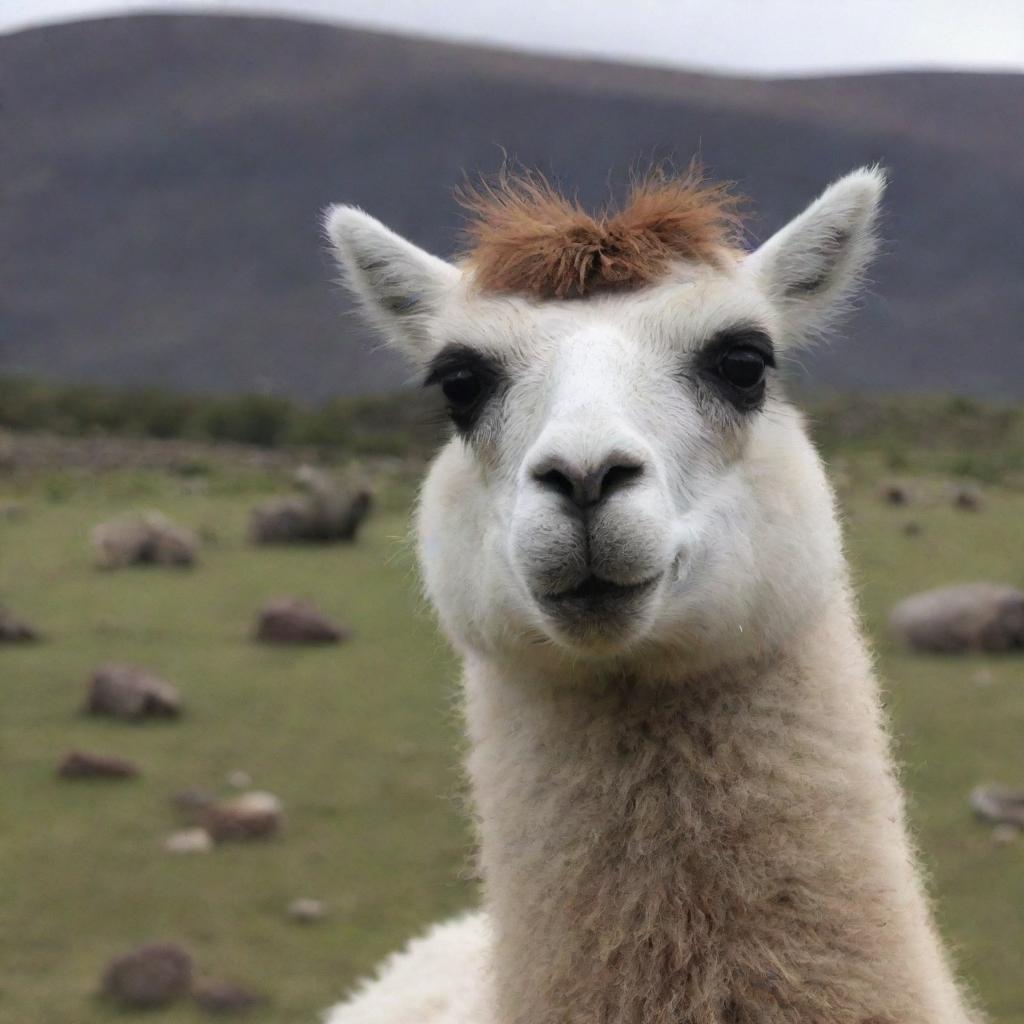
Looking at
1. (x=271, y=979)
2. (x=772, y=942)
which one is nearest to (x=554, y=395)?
(x=772, y=942)

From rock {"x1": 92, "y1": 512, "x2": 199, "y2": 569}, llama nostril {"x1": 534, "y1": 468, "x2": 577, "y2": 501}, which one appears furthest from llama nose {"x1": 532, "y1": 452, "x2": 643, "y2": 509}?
rock {"x1": 92, "y1": 512, "x2": 199, "y2": 569}

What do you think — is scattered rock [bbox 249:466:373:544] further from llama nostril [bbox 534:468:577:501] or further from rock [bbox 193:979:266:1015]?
llama nostril [bbox 534:468:577:501]

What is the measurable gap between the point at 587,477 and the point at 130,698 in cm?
667

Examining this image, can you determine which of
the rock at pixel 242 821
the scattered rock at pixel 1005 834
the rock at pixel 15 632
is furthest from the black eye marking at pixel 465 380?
the rock at pixel 15 632

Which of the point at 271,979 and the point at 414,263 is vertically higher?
the point at 414,263

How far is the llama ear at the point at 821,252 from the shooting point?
3.06m

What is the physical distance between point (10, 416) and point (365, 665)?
22.3 metres

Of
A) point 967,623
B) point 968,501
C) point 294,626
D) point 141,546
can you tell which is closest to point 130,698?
point 294,626

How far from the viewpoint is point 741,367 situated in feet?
9.20

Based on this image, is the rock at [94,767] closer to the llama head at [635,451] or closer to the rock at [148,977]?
the rock at [148,977]

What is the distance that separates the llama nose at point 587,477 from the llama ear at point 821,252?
32.7 inches

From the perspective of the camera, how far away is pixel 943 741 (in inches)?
310

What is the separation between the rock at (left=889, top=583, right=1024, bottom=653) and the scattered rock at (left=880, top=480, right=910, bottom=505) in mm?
6562

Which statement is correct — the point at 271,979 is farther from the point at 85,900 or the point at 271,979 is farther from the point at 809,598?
the point at 809,598
